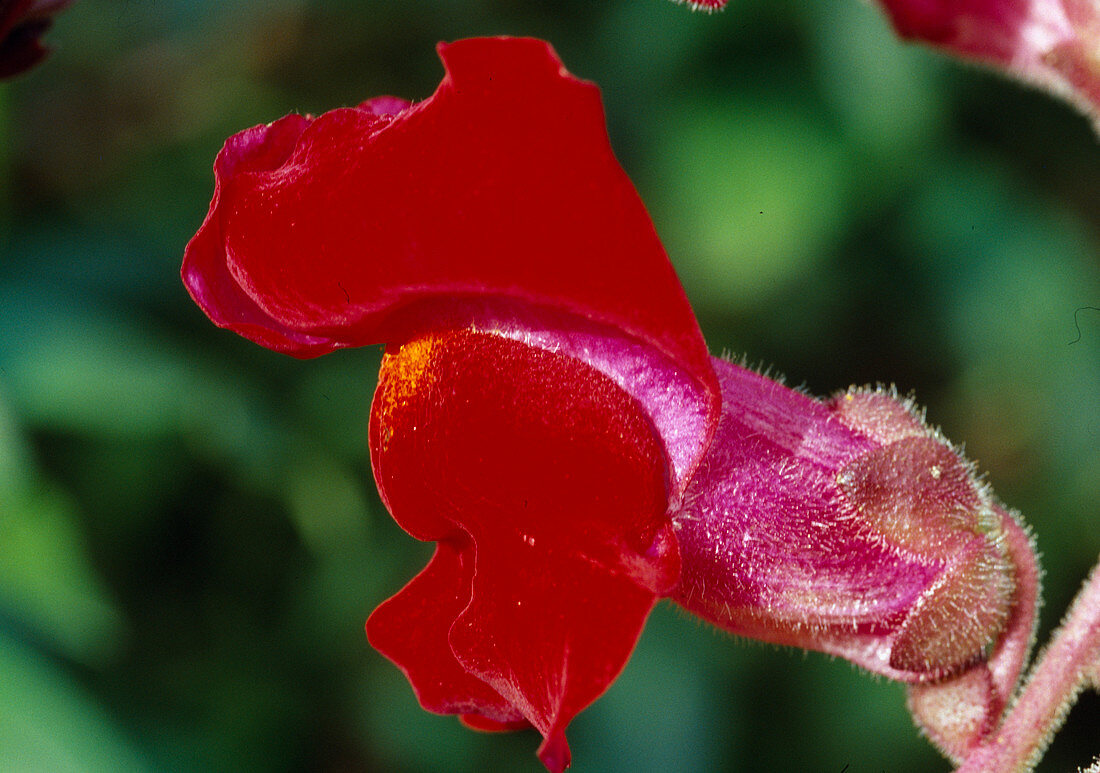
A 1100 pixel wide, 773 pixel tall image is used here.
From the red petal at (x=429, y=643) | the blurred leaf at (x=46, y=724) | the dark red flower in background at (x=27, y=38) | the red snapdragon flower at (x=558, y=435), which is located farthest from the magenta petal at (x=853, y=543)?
the blurred leaf at (x=46, y=724)

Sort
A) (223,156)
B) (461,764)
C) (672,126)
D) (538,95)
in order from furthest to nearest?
1. (672,126)
2. (461,764)
3. (223,156)
4. (538,95)

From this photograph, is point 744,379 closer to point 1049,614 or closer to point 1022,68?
point 1022,68

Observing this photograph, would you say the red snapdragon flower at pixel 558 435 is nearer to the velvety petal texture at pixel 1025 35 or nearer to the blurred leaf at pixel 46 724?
the velvety petal texture at pixel 1025 35

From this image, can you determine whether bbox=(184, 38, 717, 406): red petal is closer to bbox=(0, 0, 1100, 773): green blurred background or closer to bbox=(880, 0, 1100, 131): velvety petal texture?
bbox=(880, 0, 1100, 131): velvety petal texture

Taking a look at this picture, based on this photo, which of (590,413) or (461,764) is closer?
(590,413)

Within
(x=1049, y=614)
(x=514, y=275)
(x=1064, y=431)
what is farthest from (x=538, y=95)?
(x=1049, y=614)

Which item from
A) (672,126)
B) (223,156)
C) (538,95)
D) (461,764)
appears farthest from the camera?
(672,126)

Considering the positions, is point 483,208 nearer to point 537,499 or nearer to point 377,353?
point 537,499

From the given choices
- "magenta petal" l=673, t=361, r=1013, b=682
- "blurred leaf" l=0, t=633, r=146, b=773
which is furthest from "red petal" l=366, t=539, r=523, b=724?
"blurred leaf" l=0, t=633, r=146, b=773

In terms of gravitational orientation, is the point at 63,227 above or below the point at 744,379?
below
